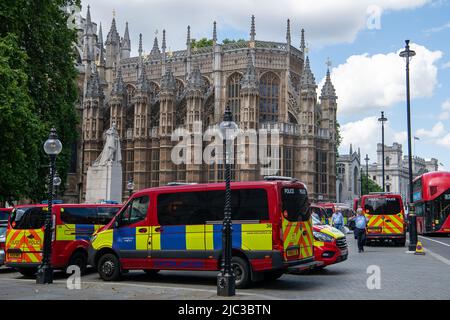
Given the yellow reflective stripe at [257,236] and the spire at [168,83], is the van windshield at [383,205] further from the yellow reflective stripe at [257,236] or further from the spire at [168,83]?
the spire at [168,83]

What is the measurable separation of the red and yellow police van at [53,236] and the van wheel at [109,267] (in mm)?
2002

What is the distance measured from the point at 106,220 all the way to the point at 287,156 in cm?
3469

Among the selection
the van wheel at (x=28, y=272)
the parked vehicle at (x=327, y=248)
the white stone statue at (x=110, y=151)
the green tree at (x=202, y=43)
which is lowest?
Result: the van wheel at (x=28, y=272)

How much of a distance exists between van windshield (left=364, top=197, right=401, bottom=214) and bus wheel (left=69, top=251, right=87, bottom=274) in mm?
15281

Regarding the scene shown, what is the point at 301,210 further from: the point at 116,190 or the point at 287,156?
the point at 287,156

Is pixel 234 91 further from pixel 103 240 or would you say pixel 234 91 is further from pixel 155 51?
pixel 103 240

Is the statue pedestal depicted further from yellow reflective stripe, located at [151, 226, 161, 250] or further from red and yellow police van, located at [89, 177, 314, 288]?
yellow reflective stripe, located at [151, 226, 161, 250]

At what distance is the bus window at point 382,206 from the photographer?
2588 centimetres

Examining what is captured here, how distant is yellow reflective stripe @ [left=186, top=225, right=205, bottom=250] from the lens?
503 inches

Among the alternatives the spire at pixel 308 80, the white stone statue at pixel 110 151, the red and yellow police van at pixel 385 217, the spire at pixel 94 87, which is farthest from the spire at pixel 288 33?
the red and yellow police van at pixel 385 217

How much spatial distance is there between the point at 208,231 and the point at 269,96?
42.7m

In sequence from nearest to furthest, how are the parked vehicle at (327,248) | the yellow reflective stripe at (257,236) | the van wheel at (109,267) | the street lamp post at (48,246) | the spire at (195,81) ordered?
the yellow reflective stripe at (257,236)
the street lamp post at (48,246)
the van wheel at (109,267)
the parked vehicle at (327,248)
the spire at (195,81)
